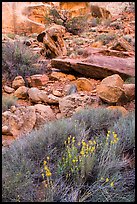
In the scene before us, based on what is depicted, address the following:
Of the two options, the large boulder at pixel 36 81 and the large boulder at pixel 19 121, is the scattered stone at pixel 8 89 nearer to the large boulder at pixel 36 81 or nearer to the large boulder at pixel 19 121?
the large boulder at pixel 36 81

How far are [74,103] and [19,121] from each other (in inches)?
39.0

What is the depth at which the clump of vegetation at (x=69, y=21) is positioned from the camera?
12164mm

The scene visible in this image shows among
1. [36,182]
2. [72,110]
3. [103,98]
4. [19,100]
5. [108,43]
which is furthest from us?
[108,43]

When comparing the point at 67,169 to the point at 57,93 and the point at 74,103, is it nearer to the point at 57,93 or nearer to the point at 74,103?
the point at 74,103

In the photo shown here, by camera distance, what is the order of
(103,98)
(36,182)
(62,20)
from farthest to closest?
(62,20) → (103,98) → (36,182)

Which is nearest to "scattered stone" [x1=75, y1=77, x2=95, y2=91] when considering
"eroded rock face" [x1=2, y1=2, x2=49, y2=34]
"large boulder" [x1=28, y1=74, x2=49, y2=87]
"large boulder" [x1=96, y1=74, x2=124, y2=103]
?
"large boulder" [x1=96, y1=74, x2=124, y2=103]

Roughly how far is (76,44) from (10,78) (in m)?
4.25

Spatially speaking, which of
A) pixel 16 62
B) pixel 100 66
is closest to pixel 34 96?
pixel 100 66

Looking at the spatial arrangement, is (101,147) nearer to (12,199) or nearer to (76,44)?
(12,199)

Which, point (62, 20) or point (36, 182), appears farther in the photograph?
point (62, 20)

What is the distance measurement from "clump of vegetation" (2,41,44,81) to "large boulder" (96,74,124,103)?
2.01m

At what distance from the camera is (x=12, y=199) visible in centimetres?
182

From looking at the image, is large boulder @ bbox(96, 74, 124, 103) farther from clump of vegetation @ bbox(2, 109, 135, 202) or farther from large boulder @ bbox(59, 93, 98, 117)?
clump of vegetation @ bbox(2, 109, 135, 202)

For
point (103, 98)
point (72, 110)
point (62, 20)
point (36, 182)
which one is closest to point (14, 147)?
point (36, 182)
